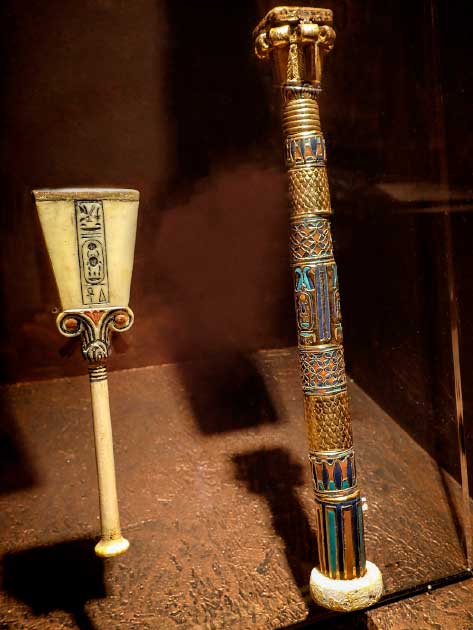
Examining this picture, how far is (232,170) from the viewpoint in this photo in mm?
1951

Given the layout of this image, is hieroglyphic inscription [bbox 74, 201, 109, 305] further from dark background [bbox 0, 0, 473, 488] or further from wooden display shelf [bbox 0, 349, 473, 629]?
wooden display shelf [bbox 0, 349, 473, 629]

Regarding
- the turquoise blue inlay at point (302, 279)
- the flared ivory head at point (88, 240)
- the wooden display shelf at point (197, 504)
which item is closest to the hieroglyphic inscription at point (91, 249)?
the flared ivory head at point (88, 240)

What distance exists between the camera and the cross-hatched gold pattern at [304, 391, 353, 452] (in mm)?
1353

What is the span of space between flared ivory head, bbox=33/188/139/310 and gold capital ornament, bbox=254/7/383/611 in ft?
1.22

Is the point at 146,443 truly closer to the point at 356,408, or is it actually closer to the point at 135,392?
the point at 135,392

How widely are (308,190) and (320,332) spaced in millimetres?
308

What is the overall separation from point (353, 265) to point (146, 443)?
0.86 m

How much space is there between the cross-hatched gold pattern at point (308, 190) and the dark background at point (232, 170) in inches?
19.7

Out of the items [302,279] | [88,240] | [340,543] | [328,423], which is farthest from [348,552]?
[88,240]

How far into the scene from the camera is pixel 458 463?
1.75 metres

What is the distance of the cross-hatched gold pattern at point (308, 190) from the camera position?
52.3 inches

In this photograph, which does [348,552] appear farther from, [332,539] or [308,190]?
[308,190]

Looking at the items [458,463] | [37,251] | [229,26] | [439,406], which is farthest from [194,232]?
[458,463]

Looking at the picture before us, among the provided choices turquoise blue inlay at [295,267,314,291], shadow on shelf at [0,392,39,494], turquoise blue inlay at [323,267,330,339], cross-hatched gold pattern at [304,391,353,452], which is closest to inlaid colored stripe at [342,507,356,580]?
cross-hatched gold pattern at [304,391,353,452]
